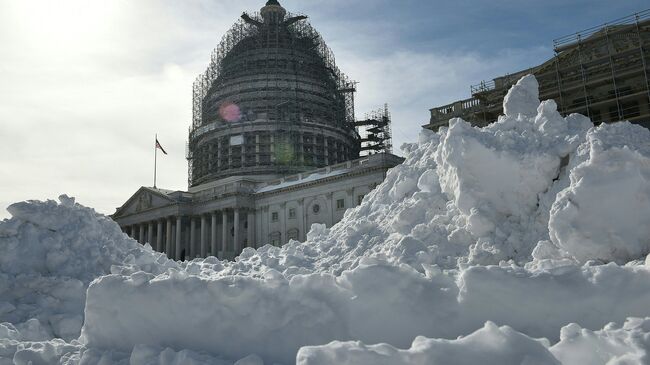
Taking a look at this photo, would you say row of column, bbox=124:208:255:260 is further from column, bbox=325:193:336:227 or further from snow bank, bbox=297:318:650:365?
snow bank, bbox=297:318:650:365

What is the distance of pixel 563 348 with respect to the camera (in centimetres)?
612

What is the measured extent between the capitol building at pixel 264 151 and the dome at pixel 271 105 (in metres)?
0.14

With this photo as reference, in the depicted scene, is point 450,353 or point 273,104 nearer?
point 450,353

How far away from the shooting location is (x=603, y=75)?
33.6 meters

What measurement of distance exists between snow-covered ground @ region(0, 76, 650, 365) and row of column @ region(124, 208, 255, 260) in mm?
32486

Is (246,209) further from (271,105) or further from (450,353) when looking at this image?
(450,353)

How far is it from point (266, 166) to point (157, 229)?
15.0 m

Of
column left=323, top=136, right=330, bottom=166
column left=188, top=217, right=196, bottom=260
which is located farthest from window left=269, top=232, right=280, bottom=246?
column left=323, top=136, right=330, bottom=166

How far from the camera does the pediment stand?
63.2m

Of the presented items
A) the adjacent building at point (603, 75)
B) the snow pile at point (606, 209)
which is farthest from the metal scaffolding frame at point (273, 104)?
the snow pile at point (606, 209)

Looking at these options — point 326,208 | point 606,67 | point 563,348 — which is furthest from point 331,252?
point 326,208

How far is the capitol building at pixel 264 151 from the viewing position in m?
54.1

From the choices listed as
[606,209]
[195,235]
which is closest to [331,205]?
[195,235]

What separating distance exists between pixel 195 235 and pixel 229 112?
18383 millimetres
